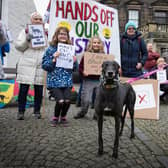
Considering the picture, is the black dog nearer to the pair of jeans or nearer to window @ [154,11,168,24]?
the pair of jeans

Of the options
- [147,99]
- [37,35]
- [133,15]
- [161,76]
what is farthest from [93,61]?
[133,15]

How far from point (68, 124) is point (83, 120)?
0.58m

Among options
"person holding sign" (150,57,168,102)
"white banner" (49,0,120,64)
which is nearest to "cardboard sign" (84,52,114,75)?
"white banner" (49,0,120,64)

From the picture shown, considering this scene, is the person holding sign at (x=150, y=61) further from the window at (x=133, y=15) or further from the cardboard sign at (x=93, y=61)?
the window at (x=133, y=15)

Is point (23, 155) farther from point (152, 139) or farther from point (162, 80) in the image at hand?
point (162, 80)

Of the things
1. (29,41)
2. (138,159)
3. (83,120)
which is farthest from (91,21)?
(138,159)

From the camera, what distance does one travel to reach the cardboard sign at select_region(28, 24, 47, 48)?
18.7ft

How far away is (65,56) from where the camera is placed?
5258mm

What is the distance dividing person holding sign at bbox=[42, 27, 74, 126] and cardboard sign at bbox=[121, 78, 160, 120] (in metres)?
1.92

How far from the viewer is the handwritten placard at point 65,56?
5.20 m

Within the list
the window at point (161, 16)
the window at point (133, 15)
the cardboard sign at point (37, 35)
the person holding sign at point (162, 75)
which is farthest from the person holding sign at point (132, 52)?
the window at point (161, 16)

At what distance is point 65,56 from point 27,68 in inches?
39.1

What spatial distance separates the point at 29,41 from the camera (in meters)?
5.75

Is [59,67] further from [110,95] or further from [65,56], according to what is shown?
[110,95]
